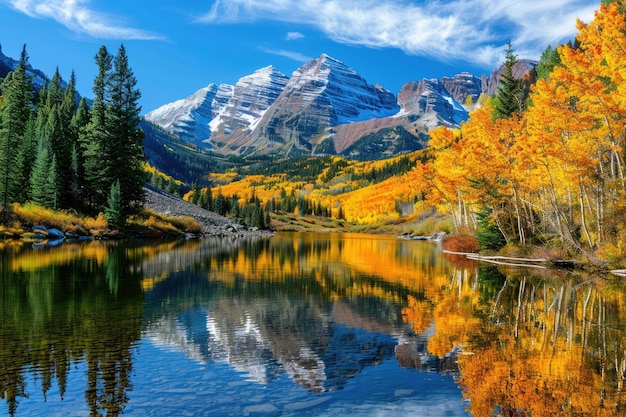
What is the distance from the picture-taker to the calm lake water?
31.6 ft

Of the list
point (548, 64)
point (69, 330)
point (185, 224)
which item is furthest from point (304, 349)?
point (185, 224)

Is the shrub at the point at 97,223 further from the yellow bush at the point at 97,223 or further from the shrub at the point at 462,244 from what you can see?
the shrub at the point at 462,244

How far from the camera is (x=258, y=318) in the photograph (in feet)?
58.2

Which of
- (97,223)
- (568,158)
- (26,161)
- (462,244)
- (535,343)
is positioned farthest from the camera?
(26,161)

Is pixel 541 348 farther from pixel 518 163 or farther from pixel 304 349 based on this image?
pixel 518 163

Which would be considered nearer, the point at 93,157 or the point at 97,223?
the point at 97,223

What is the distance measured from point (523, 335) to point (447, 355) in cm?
334

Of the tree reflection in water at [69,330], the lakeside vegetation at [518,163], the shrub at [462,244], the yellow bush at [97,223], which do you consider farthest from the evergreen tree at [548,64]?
the tree reflection in water at [69,330]

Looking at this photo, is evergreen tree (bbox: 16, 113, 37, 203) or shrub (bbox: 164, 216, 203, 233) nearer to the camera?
evergreen tree (bbox: 16, 113, 37, 203)

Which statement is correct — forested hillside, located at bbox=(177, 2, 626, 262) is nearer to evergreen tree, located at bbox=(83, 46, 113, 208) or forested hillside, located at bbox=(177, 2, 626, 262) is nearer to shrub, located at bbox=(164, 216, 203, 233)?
evergreen tree, located at bbox=(83, 46, 113, 208)

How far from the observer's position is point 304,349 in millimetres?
13719

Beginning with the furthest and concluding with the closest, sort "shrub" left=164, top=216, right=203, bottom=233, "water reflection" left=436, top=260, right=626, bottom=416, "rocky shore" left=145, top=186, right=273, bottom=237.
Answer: "rocky shore" left=145, top=186, right=273, bottom=237
"shrub" left=164, top=216, right=203, bottom=233
"water reflection" left=436, top=260, right=626, bottom=416

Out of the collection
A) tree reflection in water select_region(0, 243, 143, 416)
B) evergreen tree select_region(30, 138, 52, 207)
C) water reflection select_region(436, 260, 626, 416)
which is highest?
evergreen tree select_region(30, 138, 52, 207)

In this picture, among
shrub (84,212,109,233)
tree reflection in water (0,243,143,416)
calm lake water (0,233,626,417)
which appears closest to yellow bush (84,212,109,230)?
shrub (84,212,109,233)
